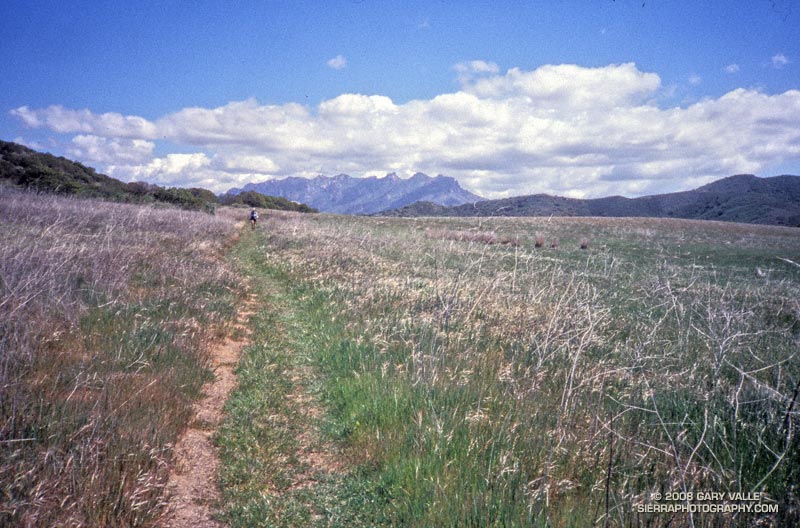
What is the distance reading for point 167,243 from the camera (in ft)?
55.7

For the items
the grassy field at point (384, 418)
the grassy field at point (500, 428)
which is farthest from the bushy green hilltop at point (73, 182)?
the grassy field at point (500, 428)

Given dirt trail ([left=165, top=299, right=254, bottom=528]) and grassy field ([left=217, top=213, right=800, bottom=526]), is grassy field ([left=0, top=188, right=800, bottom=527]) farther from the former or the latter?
dirt trail ([left=165, top=299, right=254, bottom=528])

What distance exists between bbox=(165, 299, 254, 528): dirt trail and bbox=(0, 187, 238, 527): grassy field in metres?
0.16

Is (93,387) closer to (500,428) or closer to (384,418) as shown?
(384,418)

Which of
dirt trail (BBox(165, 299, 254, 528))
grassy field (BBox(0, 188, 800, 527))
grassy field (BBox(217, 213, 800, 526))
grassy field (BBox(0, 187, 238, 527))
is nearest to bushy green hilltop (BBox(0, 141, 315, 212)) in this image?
grassy field (BBox(0, 187, 238, 527))

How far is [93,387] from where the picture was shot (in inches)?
177

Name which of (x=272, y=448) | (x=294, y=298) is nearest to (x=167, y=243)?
(x=294, y=298)

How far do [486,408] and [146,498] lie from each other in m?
3.62

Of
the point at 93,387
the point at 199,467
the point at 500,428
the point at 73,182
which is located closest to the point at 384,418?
the point at 500,428

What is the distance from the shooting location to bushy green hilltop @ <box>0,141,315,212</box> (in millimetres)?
41188

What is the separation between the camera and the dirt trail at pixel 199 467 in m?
3.53

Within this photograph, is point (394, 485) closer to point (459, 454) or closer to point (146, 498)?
point (459, 454)

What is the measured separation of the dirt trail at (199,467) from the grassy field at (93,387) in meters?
0.16

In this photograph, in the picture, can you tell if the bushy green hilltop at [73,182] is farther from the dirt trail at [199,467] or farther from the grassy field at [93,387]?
the dirt trail at [199,467]
